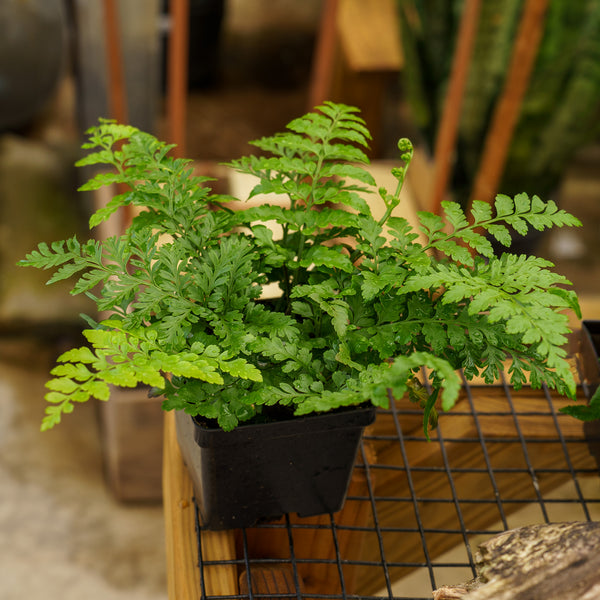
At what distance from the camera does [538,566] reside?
0.52 metres

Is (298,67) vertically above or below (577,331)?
above

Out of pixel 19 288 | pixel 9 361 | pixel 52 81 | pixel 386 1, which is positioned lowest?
pixel 9 361

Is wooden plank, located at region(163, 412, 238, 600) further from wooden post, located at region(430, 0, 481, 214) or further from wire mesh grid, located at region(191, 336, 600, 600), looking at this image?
wooden post, located at region(430, 0, 481, 214)

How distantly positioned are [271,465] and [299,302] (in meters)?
0.14

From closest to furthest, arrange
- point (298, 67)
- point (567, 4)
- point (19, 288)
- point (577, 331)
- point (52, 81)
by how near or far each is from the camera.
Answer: point (577, 331) → point (567, 4) → point (19, 288) → point (52, 81) → point (298, 67)

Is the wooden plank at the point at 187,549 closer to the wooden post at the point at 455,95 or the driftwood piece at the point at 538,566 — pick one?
the driftwood piece at the point at 538,566

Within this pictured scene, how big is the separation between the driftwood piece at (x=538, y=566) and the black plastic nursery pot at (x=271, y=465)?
0.44ft

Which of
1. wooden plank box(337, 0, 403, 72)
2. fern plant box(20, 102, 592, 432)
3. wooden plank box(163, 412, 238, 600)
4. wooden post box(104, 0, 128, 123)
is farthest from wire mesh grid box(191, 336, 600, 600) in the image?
wooden plank box(337, 0, 403, 72)

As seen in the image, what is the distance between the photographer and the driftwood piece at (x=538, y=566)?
0.50m

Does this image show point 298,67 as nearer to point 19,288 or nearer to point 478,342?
point 19,288

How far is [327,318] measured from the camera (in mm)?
606

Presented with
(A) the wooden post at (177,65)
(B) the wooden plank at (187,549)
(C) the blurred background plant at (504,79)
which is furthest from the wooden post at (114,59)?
(B) the wooden plank at (187,549)

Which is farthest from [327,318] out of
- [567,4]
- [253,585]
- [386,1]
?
[386,1]

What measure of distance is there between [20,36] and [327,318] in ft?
6.60
